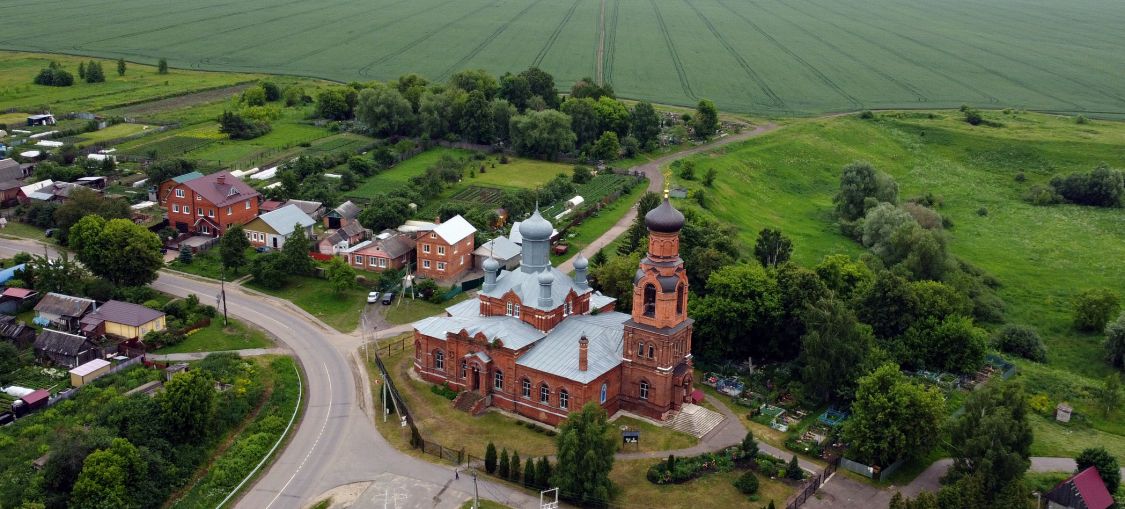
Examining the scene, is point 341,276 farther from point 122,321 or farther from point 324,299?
point 122,321

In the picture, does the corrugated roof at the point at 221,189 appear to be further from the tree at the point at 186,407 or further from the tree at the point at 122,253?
the tree at the point at 186,407

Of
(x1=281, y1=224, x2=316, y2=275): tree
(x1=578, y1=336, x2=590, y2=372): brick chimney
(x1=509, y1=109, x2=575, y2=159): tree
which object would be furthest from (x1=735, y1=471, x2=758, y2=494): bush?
(x1=509, y1=109, x2=575, y2=159): tree

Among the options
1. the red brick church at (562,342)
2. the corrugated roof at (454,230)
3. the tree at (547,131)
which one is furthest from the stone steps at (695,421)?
the tree at (547,131)

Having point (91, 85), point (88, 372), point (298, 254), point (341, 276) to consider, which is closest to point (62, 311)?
point (88, 372)

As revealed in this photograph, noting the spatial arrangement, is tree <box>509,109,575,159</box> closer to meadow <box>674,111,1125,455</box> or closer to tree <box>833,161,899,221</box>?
meadow <box>674,111,1125,455</box>

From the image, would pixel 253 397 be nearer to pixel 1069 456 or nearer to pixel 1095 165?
pixel 1069 456

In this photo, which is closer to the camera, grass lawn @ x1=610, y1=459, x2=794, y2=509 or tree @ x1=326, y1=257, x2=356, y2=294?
grass lawn @ x1=610, y1=459, x2=794, y2=509
